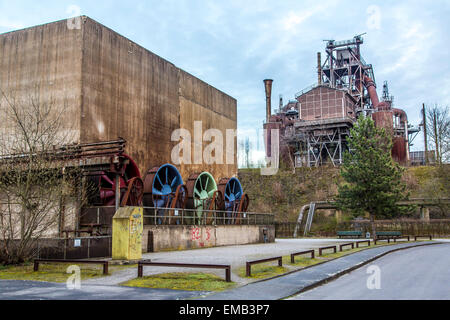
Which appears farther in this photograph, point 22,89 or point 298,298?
point 22,89

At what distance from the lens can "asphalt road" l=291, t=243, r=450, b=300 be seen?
30.1 feet

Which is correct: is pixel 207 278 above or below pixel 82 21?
below

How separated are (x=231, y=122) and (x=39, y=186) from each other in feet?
83.4

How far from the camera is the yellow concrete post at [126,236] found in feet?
50.3

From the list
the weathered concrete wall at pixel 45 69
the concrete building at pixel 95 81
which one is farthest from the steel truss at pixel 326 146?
the weathered concrete wall at pixel 45 69

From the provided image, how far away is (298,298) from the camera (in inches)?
353

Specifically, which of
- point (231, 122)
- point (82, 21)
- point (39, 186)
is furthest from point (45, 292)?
point (231, 122)

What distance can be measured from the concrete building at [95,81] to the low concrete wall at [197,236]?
5112mm

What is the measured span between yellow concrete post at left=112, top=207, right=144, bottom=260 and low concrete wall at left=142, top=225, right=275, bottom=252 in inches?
205

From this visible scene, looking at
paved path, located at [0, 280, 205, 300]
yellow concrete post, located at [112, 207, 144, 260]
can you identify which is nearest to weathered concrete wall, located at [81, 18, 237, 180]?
yellow concrete post, located at [112, 207, 144, 260]

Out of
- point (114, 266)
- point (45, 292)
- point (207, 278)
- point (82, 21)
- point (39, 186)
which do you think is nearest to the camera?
point (45, 292)

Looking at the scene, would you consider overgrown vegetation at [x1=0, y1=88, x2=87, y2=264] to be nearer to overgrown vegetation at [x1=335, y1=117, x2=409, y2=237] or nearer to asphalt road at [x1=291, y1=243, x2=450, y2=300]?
asphalt road at [x1=291, y1=243, x2=450, y2=300]
